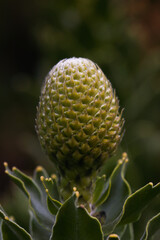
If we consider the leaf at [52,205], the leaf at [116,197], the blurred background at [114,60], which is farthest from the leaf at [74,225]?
the blurred background at [114,60]

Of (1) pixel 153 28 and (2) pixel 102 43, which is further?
(1) pixel 153 28

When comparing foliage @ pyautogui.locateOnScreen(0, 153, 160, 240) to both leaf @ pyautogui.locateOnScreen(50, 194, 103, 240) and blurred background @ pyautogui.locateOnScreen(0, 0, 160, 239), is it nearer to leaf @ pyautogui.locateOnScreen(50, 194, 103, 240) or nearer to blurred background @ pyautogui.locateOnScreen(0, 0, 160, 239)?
leaf @ pyautogui.locateOnScreen(50, 194, 103, 240)

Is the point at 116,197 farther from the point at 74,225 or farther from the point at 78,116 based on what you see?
the point at 78,116

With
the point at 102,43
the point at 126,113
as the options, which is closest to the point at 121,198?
the point at 126,113

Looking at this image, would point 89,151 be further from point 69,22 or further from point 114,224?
point 69,22

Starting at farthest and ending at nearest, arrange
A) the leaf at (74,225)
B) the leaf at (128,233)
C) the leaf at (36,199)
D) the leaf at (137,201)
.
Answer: the leaf at (128,233) → the leaf at (36,199) → the leaf at (137,201) → the leaf at (74,225)

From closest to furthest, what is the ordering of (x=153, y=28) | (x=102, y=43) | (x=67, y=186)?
(x=67, y=186) → (x=102, y=43) → (x=153, y=28)

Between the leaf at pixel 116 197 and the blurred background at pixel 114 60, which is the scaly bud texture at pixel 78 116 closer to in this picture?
the leaf at pixel 116 197
